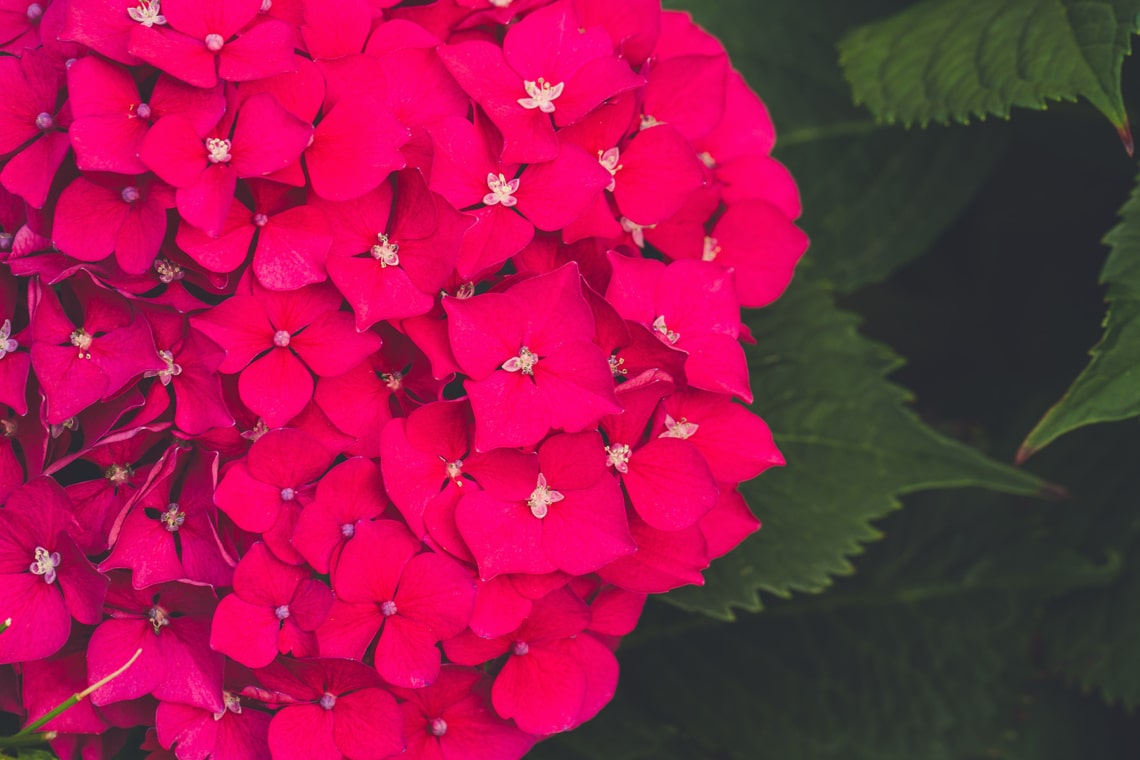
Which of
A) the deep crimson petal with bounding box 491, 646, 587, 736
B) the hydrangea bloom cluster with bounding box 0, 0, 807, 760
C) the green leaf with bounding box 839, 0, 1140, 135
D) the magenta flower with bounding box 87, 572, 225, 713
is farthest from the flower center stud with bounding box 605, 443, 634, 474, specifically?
the green leaf with bounding box 839, 0, 1140, 135

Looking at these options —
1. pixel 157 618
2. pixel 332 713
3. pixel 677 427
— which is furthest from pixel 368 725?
pixel 677 427

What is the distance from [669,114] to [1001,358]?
0.58 meters

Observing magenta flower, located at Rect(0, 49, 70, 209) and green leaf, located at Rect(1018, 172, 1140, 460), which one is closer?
magenta flower, located at Rect(0, 49, 70, 209)

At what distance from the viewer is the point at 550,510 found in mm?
537

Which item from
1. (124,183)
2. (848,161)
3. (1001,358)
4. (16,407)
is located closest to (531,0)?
(124,183)

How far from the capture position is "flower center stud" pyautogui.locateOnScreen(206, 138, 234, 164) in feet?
1.63

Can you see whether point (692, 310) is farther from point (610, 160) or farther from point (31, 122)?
point (31, 122)

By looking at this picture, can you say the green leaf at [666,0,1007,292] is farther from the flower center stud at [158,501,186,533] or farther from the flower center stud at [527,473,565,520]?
the flower center stud at [158,501,186,533]

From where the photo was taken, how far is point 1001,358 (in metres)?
1.04

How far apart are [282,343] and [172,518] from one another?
0.34ft

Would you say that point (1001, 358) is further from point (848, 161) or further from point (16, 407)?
point (16, 407)

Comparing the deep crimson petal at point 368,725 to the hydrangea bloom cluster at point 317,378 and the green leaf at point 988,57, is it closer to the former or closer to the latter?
the hydrangea bloom cluster at point 317,378

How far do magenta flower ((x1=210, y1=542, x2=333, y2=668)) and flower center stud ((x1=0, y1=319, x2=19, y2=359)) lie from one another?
0.15 m

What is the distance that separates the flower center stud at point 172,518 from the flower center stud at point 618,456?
221 millimetres
